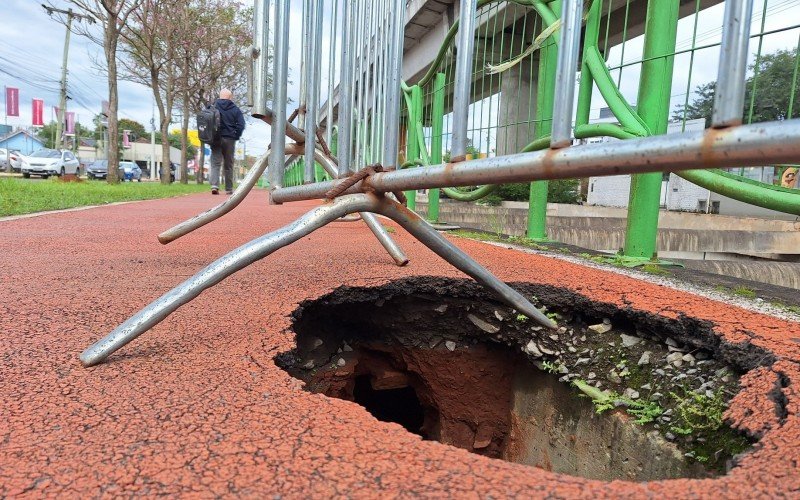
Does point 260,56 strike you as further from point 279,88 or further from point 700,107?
point 700,107

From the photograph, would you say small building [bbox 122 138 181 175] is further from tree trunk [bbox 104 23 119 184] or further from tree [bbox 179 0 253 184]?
tree trunk [bbox 104 23 119 184]

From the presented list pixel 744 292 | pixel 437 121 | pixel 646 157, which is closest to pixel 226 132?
pixel 437 121

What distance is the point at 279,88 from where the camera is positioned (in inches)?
75.3

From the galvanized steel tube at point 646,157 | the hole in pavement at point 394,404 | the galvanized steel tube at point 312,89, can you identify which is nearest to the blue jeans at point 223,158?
the hole in pavement at point 394,404

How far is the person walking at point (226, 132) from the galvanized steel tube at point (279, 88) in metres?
6.52

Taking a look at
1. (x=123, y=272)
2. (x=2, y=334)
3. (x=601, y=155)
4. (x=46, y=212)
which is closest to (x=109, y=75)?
(x=46, y=212)

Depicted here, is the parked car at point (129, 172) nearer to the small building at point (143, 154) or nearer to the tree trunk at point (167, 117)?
the tree trunk at point (167, 117)

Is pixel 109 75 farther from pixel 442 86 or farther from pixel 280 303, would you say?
pixel 280 303

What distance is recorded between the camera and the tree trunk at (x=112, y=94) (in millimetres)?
13737

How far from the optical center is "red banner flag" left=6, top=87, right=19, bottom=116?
66.1 ft

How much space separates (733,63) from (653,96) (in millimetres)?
2325

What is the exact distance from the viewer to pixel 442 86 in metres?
5.56

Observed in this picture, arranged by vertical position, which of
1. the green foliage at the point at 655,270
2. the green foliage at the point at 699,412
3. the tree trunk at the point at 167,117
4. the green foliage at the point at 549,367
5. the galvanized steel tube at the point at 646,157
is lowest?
the green foliage at the point at 549,367

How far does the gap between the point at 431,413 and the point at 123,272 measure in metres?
1.75
